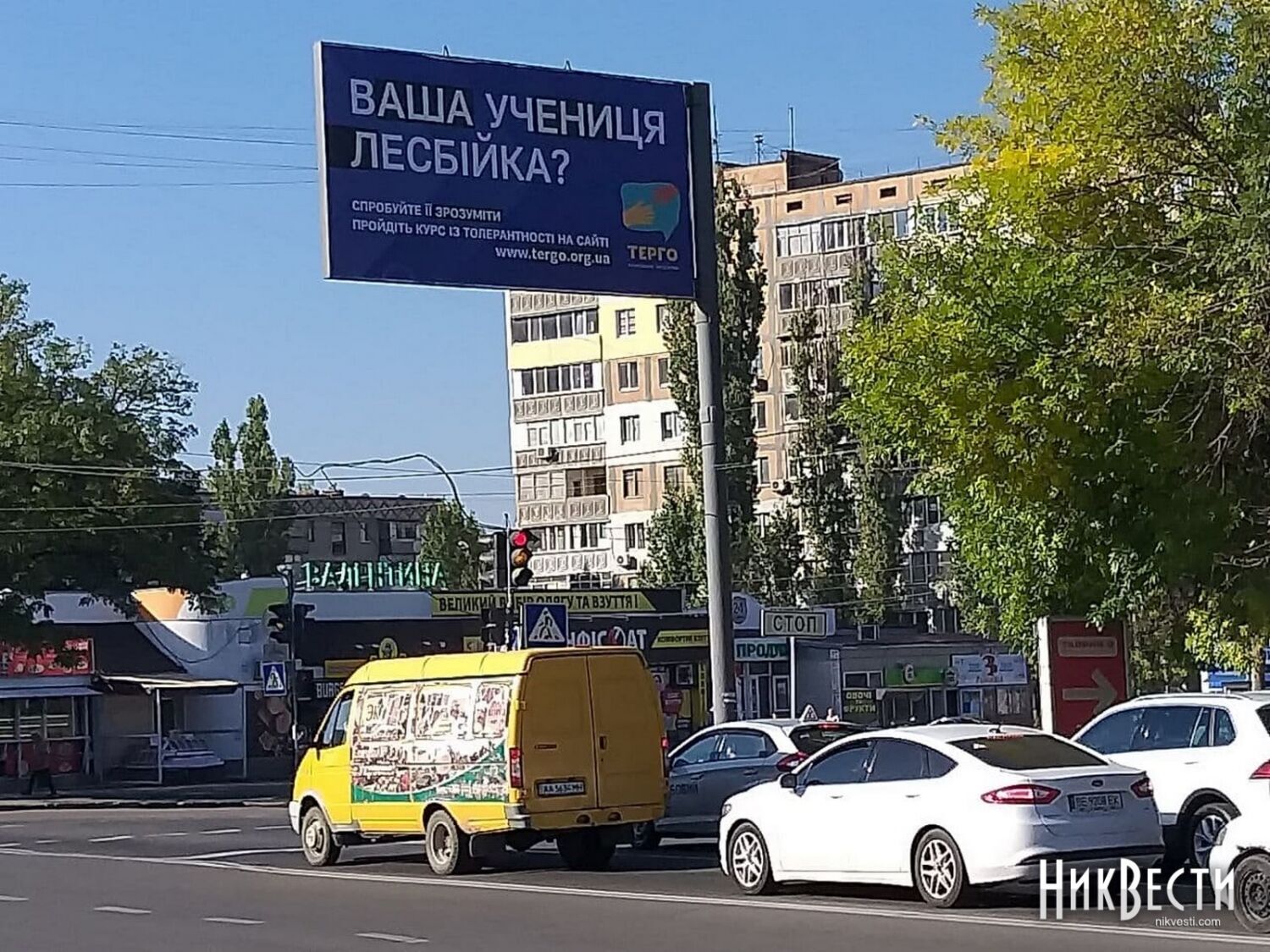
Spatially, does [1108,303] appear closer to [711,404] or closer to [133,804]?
[711,404]

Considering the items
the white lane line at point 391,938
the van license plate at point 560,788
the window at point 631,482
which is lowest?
the white lane line at point 391,938

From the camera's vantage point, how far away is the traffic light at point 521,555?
108 feet

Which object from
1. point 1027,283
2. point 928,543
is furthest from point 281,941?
point 928,543

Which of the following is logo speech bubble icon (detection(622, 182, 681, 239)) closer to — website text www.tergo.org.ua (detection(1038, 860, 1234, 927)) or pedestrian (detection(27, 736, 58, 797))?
website text www.tergo.org.ua (detection(1038, 860, 1234, 927))

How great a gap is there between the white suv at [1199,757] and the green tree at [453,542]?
7055 centimetres

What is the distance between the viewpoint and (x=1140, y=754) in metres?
19.9

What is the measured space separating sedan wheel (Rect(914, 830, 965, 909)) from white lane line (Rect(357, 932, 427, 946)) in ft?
13.1

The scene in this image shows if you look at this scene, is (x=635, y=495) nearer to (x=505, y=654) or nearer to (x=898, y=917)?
(x=505, y=654)

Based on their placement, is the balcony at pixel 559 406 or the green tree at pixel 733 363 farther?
the balcony at pixel 559 406

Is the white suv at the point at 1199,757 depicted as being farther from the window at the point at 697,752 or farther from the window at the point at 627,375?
the window at the point at 627,375

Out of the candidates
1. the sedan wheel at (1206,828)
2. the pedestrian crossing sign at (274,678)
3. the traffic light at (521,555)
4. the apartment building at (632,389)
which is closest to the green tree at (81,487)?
the pedestrian crossing sign at (274,678)

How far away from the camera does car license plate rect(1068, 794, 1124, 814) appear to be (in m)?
16.6

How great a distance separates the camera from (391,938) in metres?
16.5

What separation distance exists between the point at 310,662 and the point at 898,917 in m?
46.0
